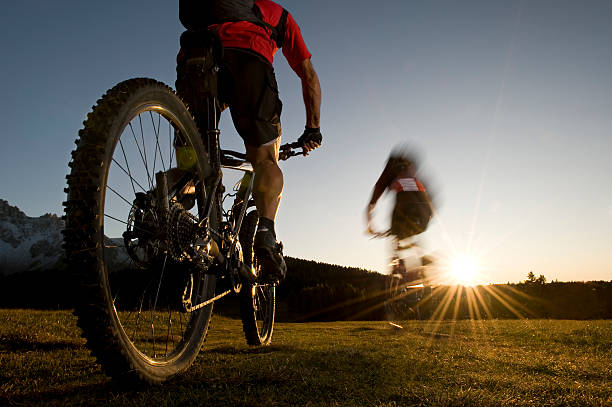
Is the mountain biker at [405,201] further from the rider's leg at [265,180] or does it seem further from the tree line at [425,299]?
the rider's leg at [265,180]

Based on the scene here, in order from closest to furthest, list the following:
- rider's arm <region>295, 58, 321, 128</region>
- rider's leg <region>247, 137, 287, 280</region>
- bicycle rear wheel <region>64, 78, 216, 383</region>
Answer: bicycle rear wheel <region>64, 78, 216, 383</region>, rider's leg <region>247, 137, 287, 280</region>, rider's arm <region>295, 58, 321, 128</region>

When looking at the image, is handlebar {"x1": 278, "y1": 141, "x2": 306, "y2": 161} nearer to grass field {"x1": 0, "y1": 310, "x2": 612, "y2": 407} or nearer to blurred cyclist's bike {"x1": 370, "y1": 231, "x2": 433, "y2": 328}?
grass field {"x1": 0, "y1": 310, "x2": 612, "y2": 407}

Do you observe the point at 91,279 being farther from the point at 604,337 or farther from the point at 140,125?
the point at 604,337

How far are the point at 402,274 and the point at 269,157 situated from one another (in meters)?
4.77

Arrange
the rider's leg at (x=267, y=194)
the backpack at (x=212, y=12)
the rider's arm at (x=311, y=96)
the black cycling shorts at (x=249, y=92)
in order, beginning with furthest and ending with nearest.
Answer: the rider's arm at (x=311, y=96), the rider's leg at (x=267, y=194), the black cycling shorts at (x=249, y=92), the backpack at (x=212, y=12)

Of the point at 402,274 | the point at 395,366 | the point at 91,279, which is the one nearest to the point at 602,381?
the point at 395,366

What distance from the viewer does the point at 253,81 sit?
2822mm

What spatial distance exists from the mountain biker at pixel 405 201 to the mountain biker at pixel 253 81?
438cm

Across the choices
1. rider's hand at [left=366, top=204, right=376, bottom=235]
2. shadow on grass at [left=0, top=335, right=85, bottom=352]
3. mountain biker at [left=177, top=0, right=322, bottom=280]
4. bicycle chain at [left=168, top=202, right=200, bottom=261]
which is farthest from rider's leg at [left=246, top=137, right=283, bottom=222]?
rider's hand at [left=366, top=204, right=376, bottom=235]

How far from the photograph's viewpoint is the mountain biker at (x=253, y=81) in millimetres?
2668

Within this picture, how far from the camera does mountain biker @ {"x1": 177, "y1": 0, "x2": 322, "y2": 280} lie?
2668 mm

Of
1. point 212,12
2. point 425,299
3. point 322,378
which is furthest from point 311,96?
point 425,299

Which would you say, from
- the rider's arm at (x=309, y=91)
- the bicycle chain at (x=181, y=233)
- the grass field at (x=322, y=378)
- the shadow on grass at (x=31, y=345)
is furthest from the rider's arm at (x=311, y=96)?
the shadow on grass at (x=31, y=345)

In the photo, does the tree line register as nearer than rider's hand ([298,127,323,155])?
No
